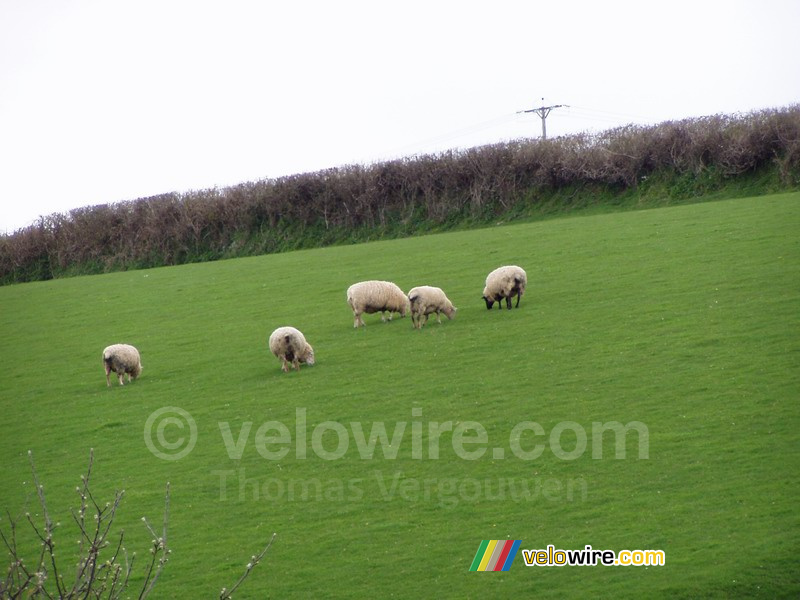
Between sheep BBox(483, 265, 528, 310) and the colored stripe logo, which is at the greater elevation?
sheep BBox(483, 265, 528, 310)

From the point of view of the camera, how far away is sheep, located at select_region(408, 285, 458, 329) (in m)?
26.9

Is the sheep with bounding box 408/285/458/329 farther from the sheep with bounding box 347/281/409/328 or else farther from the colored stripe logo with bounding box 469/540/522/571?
the colored stripe logo with bounding box 469/540/522/571

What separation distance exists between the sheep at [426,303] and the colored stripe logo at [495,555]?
1290 cm

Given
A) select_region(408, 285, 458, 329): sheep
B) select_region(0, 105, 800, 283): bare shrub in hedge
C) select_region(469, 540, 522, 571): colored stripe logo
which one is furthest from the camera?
select_region(0, 105, 800, 283): bare shrub in hedge

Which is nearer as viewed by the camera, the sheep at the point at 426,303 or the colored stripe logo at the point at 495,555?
the colored stripe logo at the point at 495,555

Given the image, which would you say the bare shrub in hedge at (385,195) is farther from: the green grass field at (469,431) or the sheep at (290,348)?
the sheep at (290,348)

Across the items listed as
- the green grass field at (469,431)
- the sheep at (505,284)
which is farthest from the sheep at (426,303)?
the sheep at (505,284)

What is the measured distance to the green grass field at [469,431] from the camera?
14.1 meters

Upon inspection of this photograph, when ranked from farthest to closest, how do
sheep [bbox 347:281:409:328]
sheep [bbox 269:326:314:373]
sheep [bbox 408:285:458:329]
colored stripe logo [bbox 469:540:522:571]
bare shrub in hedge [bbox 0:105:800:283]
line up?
bare shrub in hedge [bbox 0:105:800:283], sheep [bbox 347:281:409:328], sheep [bbox 408:285:458:329], sheep [bbox 269:326:314:373], colored stripe logo [bbox 469:540:522:571]

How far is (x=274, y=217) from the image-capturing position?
210 feet

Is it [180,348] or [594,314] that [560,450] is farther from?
[180,348]

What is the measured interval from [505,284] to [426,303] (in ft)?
8.47

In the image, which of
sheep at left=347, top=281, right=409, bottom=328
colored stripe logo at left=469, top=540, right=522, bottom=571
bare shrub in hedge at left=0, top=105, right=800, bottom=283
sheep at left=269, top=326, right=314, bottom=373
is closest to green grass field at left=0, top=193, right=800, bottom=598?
colored stripe logo at left=469, top=540, right=522, bottom=571

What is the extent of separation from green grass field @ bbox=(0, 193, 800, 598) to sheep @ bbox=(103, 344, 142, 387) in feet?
1.79
